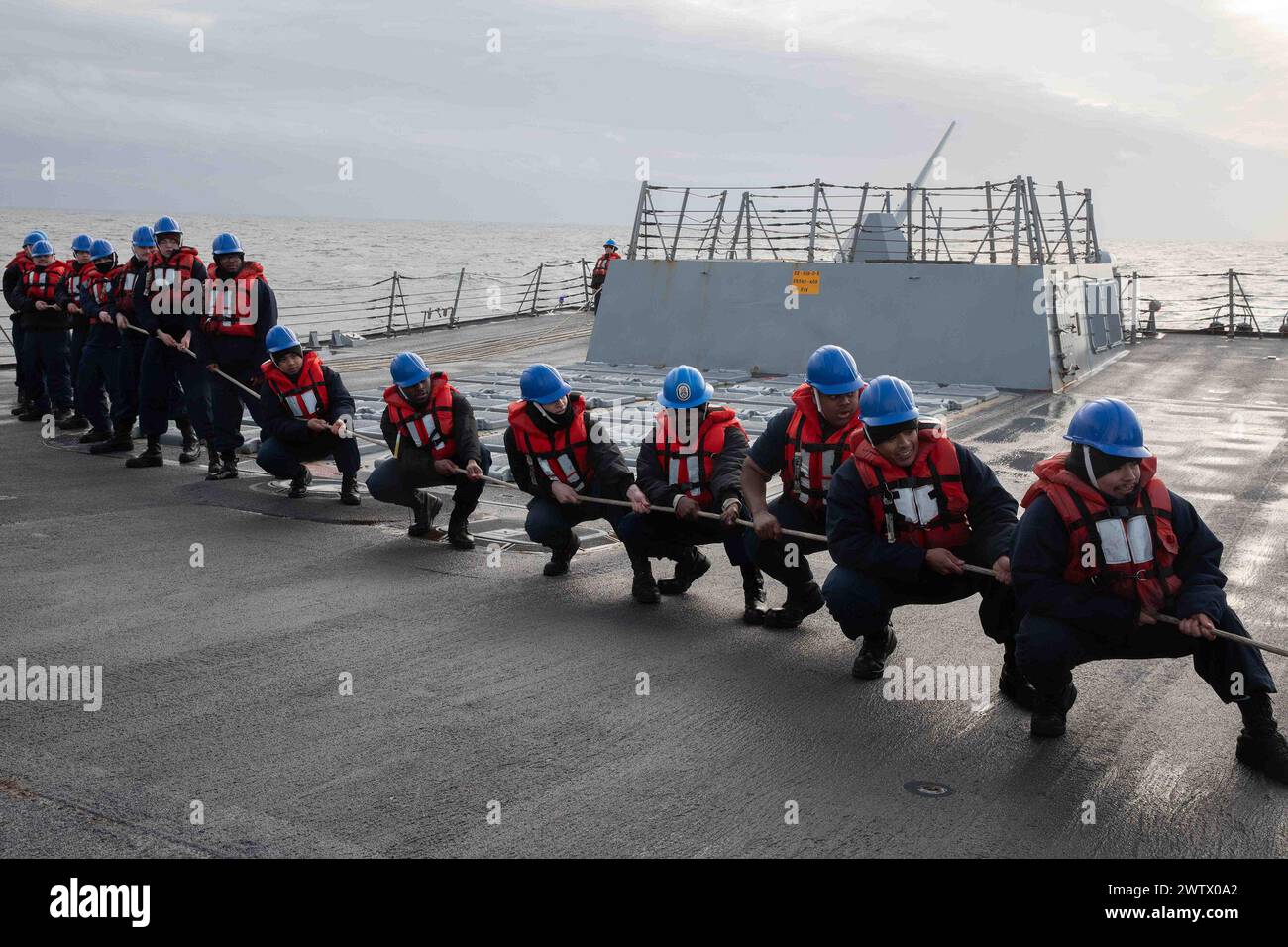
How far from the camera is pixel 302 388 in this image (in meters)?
10.4

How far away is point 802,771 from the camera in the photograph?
4.99 meters

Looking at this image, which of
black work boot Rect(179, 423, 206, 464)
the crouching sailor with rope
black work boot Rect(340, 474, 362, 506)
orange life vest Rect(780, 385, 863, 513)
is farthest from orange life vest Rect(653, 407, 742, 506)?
black work boot Rect(179, 423, 206, 464)

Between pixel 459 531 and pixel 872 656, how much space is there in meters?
3.86

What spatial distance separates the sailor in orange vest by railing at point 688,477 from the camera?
7414mm

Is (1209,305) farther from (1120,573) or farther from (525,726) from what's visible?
(525,726)

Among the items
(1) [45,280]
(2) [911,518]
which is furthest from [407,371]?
(1) [45,280]

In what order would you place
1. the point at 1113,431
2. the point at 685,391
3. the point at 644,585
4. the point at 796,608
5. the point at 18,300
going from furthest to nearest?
1. the point at 18,300
2. the point at 644,585
3. the point at 685,391
4. the point at 796,608
5. the point at 1113,431

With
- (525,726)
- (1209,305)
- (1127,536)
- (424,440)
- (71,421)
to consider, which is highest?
(1209,305)

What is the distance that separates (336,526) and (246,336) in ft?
9.43

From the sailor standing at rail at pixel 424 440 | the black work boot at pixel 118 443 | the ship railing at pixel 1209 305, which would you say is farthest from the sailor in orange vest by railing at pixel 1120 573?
the ship railing at pixel 1209 305

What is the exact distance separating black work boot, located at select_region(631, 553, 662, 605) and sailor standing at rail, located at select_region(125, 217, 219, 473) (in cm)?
570
